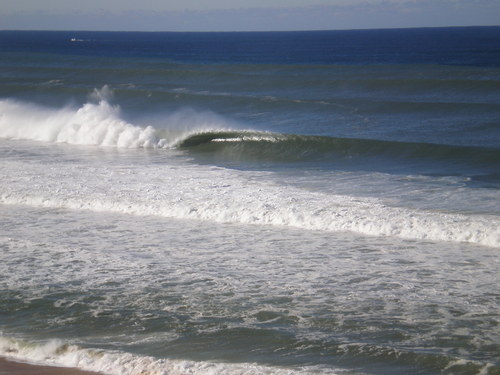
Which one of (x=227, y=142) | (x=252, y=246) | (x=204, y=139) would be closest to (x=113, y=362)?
(x=252, y=246)

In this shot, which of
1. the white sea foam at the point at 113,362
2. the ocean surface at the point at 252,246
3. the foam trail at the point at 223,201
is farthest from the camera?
the foam trail at the point at 223,201

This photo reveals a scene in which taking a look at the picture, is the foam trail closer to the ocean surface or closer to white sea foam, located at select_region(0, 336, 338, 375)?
the ocean surface

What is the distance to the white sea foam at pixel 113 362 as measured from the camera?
5.93 m

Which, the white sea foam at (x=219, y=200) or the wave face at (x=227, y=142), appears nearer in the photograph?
the white sea foam at (x=219, y=200)

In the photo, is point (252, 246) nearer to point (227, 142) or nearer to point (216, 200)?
point (216, 200)

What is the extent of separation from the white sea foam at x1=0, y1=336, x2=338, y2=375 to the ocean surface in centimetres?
2

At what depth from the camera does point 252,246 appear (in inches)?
377

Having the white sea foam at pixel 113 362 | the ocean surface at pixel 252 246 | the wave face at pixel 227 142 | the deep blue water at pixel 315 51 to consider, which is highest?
the deep blue water at pixel 315 51

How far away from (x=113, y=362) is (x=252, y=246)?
12.3ft

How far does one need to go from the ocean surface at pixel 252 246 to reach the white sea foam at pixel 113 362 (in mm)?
18

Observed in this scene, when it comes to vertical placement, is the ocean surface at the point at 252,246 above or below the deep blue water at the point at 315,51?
below

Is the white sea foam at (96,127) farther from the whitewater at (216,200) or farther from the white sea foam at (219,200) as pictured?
the white sea foam at (219,200)

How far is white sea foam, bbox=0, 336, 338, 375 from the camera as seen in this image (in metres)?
5.93

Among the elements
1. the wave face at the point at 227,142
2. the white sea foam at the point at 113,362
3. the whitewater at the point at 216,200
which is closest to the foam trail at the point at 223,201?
the whitewater at the point at 216,200
